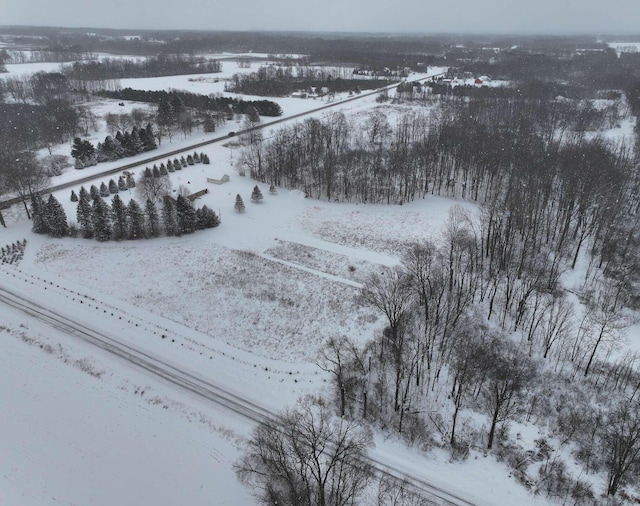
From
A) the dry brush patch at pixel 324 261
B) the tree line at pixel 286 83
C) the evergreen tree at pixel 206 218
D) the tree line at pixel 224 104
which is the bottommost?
the dry brush patch at pixel 324 261

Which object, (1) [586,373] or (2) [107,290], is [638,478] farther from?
(2) [107,290]

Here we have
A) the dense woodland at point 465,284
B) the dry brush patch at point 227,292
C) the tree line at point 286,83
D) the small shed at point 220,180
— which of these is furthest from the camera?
the tree line at point 286,83

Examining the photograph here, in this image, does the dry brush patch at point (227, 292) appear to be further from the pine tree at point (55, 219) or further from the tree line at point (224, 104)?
the tree line at point (224, 104)

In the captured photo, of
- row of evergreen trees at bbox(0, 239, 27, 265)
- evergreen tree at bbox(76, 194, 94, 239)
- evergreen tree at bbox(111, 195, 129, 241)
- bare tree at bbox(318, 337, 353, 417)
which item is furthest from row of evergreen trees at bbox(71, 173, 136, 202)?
bare tree at bbox(318, 337, 353, 417)

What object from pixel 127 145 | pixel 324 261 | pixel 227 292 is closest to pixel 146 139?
pixel 127 145

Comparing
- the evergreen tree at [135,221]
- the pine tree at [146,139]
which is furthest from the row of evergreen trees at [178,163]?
the evergreen tree at [135,221]

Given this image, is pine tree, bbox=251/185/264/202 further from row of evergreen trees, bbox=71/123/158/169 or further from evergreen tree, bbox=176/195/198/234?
row of evergreen trees, bbox=71/123/158/169
